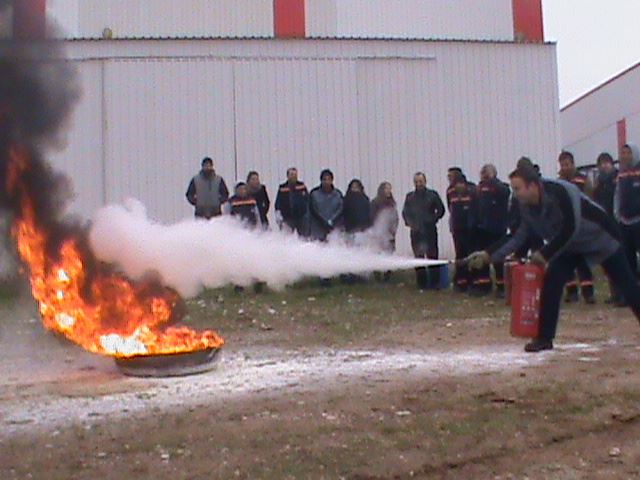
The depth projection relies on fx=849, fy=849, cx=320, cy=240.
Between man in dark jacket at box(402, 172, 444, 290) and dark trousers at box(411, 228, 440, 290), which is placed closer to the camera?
man in dark jacket at box(402, 172, 444, 290)

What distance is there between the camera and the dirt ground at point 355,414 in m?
4.98

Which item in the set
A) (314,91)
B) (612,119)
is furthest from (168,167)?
(612,119)

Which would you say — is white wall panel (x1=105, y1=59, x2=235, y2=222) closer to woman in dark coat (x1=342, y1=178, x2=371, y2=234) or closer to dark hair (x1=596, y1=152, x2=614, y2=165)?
woman in dark coat (x1=342, y1=178, x2=371, y2=234)

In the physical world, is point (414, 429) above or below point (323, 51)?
below

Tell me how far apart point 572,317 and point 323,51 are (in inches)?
362

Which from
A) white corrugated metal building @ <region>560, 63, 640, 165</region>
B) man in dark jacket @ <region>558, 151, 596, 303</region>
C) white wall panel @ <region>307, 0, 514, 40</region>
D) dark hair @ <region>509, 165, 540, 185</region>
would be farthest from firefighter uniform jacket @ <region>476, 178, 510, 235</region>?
white corrugated metal building @ <region>560, 63, 640, 165</region>

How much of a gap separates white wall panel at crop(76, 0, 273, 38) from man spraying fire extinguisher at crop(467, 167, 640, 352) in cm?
1250

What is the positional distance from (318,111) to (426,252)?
458cm

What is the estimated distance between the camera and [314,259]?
8.83 m

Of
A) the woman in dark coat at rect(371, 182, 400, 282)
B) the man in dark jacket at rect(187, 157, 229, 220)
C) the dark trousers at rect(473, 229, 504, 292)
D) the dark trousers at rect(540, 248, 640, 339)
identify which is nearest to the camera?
the dark trousers at rect(540, 248, 640, 339)

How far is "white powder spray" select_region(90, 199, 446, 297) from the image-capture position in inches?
306

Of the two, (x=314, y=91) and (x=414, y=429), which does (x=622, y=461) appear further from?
(x=314, y=91)

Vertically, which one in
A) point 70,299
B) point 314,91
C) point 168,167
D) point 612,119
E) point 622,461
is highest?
point 612,119

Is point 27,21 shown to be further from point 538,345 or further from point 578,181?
point 578,181
